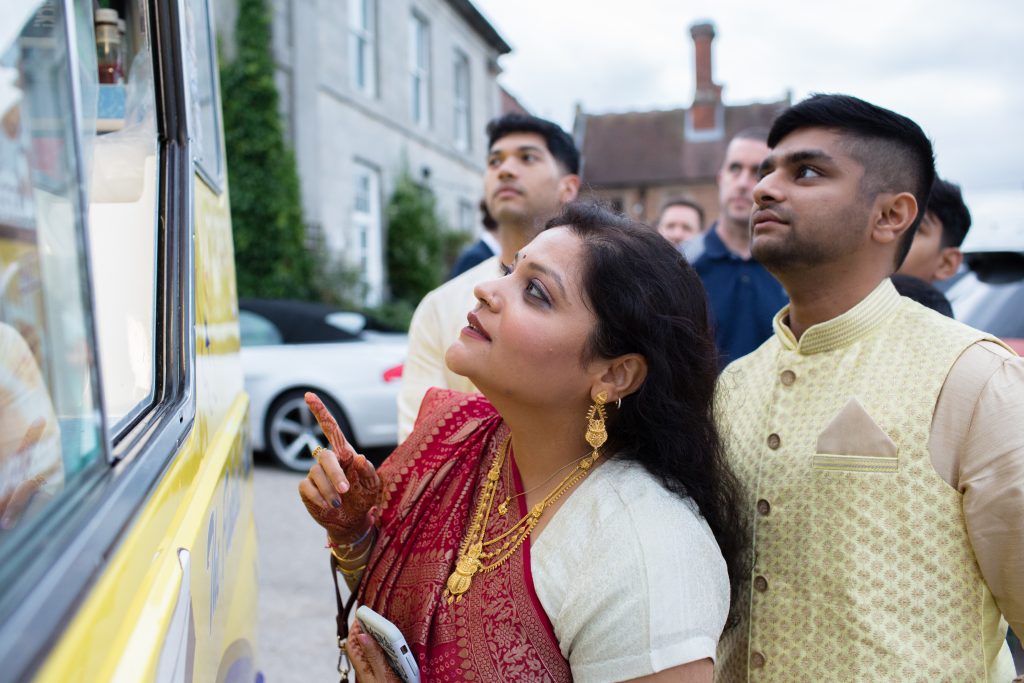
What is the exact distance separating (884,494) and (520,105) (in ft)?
74.4

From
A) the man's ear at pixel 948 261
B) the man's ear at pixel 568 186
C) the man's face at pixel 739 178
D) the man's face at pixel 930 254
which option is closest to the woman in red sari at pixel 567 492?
the man's ear at pixel 568 186

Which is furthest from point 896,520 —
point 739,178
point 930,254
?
point 739,178

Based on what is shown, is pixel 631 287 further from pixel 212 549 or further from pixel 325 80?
pixel 325 80

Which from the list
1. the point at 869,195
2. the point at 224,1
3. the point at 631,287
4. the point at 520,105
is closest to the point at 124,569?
the point at 631,287

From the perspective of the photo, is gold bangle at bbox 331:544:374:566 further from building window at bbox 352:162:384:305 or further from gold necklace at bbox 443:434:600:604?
building window at bbox 352:162:384:305

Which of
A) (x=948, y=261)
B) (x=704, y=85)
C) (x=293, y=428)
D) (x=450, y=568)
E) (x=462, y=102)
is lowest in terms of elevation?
(x=293, y=428)

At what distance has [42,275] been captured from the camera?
931mm

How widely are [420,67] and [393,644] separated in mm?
15691

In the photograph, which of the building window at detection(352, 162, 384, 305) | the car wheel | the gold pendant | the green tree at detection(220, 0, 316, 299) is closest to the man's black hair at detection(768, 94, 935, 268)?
the gold pendant

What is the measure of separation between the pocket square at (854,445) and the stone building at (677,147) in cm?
3016

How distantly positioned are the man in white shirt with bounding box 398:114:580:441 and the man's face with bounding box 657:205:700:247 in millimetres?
3073

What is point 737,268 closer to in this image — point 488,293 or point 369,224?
point 488,293

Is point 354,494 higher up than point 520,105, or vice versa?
point 520,105

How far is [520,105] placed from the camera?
23172 mm
